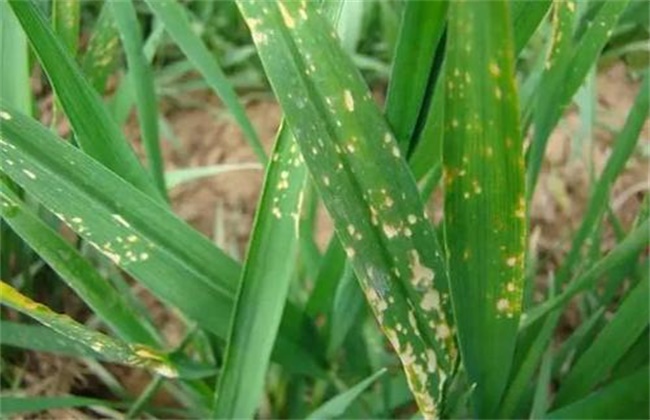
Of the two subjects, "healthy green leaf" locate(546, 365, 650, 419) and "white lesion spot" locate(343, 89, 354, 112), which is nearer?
"white lesion spot" locate(343, 89, 354, 112)

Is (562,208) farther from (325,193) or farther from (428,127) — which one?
(325,193)

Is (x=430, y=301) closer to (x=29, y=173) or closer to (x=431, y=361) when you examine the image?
(x=431, y=361)

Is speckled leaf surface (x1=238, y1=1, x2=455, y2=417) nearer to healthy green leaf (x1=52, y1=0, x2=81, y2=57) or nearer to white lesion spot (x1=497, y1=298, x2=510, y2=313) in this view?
white lesion spot (x1=497, y1=298, x2=510, y2=313)

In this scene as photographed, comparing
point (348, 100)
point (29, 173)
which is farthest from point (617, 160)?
point (29, 173)

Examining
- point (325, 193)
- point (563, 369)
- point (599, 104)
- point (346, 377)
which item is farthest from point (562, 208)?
point (325, 193)

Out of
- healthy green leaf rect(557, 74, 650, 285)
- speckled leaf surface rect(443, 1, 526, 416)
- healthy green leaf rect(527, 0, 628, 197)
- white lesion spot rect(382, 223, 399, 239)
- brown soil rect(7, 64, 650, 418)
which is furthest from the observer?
brown soil rect(7, 64, 650, 418)

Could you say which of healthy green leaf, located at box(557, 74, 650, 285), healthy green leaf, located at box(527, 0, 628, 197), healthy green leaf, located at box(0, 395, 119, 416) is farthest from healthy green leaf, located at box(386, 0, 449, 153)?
healthy green leaf, located at box(0, 395, 119, 416)

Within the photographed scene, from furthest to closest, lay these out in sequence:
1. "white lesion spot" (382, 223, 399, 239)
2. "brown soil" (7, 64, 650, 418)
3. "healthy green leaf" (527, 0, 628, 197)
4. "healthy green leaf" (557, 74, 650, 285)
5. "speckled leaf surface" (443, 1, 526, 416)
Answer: "brown soil" (7, 64, 650, 418)
"healthy green leaf" (557, 74, 650, 285)
"healthy green leaf" (527, 0, 628, 197)
"white lesion spot" (382, 223, 399, 239)
"speckled leaf surface" (443, 1, 526, 416)

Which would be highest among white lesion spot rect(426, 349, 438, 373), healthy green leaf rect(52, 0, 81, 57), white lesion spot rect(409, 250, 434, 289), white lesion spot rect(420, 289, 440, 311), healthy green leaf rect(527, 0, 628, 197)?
healthy green leaf rect(52, 0, 81, 57)
